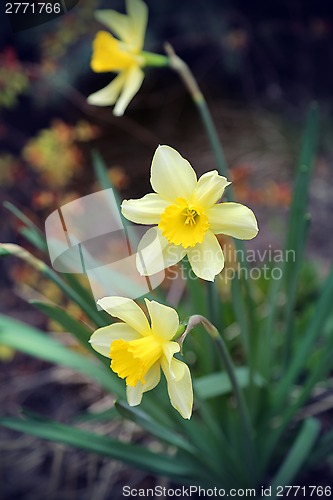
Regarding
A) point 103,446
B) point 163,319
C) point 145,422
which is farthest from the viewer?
point 103,446

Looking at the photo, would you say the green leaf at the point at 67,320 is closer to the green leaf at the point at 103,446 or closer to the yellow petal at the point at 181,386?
the green leaf at the point at 103,446

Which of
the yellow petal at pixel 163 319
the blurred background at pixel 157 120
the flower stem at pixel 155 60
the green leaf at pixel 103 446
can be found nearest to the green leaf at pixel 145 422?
the green leaf at pixel 103 446

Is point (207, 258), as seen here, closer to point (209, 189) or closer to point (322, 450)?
point (209, 189)

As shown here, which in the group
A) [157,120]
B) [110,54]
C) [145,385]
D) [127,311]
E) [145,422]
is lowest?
[157,120]

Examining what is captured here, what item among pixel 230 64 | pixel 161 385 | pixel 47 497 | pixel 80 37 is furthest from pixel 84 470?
pixel 230 64

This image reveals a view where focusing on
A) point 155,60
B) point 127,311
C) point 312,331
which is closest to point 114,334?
point 127,311

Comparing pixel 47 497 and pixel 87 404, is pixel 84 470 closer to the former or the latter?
pixel 47 497
